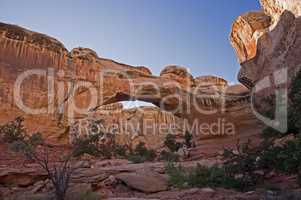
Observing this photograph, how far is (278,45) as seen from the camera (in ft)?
47.2

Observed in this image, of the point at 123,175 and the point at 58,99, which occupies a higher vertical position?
the point at 58,99

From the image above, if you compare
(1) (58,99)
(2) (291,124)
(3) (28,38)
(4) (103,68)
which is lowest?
(2) (291,124)

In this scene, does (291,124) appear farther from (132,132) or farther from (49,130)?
(132,132)

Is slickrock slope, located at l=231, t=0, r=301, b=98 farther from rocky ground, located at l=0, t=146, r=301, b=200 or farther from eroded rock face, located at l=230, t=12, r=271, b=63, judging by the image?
rocky ground, located at l=0, t=146, r=301, b=200

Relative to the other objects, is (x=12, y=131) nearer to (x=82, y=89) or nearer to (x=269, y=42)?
(x=82, y=89)

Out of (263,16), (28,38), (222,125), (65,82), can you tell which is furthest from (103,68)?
(263,16)

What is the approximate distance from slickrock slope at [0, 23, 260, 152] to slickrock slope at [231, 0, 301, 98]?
2.26 meters

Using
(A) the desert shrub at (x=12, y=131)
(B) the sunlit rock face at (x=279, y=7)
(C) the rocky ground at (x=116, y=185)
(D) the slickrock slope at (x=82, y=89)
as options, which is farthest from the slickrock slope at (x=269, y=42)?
(A) the desert shrub at (x=12, y=131)

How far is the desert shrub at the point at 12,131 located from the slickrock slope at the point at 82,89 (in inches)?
31.0

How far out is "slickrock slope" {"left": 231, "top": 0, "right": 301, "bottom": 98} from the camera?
524 inches

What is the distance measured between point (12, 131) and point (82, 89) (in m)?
4.93

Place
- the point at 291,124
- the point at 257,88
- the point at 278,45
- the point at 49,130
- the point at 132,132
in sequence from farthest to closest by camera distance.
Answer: the point at 132,132 < the point at 49,130 < the point at 257,88 < the point at 278,45 < the point at 291,124

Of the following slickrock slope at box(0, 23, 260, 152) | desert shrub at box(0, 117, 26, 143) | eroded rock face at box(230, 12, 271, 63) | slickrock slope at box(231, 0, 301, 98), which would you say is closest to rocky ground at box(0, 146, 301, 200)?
desert shrub at box(0, 117, 26, 143)

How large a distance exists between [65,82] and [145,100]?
174 inches
